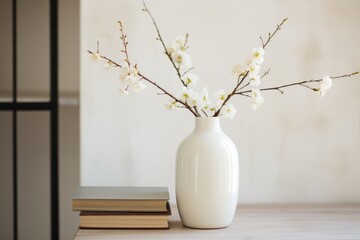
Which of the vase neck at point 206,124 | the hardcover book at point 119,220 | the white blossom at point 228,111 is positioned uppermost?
the white blossom at point 228,111

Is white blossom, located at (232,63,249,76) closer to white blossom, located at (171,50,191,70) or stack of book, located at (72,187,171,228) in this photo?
white blossom, located at (171,50,191,70)

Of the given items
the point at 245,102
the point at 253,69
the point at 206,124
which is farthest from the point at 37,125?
the point at 253,69

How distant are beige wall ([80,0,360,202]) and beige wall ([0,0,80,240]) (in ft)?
1.10

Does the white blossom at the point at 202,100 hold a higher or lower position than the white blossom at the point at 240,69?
lower

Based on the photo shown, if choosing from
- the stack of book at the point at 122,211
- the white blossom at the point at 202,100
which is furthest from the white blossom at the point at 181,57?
the stack of book at the point at 122,211

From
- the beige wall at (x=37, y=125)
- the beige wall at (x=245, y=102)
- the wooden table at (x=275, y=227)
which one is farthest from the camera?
the beige wall at (x=37, y=125)

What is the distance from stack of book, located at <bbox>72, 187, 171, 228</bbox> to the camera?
1.38 meters

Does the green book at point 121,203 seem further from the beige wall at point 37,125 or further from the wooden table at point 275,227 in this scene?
the beige wall at point 37,125

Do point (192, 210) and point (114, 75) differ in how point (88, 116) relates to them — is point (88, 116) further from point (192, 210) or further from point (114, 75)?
point (192, 210)

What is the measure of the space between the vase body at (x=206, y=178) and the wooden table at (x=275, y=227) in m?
0.04

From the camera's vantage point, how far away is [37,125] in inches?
83.5

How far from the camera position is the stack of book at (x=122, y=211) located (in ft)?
4.52

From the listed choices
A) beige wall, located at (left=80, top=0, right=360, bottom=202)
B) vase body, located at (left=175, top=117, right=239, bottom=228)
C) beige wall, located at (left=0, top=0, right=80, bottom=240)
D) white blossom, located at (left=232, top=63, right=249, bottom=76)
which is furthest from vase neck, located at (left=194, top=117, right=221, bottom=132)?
beige wall, located at (left=0, top=0, right=80, bottom=240)

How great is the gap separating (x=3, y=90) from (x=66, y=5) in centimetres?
40
